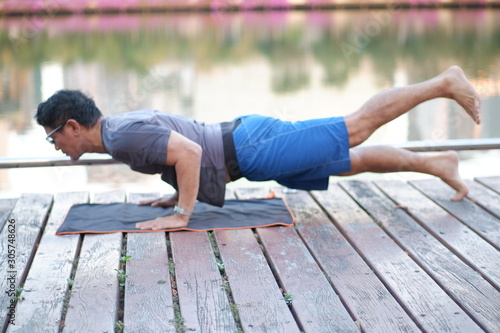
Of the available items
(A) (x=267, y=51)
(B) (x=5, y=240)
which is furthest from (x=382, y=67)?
(B) (x=5, y=240)

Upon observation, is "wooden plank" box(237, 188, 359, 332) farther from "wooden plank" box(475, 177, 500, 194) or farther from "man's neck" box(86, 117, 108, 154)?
"wooden plank" box(475, 177, 500, 194)

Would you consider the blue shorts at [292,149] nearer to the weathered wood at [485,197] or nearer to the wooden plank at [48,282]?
the weathered wood at [485,197]

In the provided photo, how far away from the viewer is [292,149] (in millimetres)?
2693

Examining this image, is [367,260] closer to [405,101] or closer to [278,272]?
[278,272]

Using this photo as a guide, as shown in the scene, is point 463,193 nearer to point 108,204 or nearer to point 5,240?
point 108,204

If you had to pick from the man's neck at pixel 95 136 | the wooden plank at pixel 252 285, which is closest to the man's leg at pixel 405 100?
the wooden plank at pixel 252 285

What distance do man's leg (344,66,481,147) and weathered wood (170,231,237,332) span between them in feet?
2.47

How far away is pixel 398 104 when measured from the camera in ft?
8.90

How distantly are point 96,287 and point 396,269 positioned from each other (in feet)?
3.13

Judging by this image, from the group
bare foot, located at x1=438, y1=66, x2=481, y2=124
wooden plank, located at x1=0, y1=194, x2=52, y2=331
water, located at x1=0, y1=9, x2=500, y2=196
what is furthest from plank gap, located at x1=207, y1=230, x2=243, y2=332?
water, located at x1=0, y1=9, x2=500, y2=196

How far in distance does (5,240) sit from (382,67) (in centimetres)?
882

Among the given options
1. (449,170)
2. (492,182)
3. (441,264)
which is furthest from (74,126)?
(492,182)

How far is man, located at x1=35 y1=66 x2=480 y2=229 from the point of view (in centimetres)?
257

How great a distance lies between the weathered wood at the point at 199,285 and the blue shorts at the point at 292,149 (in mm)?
369
